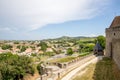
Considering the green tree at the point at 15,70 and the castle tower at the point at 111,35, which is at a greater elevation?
the castle tower at the point at 111,35

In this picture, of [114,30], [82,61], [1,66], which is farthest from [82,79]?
[1,66]

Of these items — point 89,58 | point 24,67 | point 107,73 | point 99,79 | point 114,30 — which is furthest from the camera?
point 24,67

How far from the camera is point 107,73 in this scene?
78.6 feet

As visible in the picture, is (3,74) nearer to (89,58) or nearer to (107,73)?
(89,58)

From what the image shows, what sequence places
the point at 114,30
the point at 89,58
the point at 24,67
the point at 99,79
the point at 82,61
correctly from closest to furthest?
the point at 99,79 → the point at 114,30 → the point at 82,61 → the point at 89,58 → the point at 24,67

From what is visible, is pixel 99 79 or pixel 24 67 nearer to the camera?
pixel 99 79

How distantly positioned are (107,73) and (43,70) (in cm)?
1286

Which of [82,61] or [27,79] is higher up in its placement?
[82,61]

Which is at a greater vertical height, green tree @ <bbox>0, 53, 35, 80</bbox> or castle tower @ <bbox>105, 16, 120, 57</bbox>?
castle tower @ <bbox>105, 16, 120, 57</bbox>

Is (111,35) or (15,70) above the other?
(111,35)

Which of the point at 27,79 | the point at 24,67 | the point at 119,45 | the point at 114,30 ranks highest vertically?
the point at 114,30

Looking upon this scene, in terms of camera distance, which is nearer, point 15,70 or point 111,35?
point 111,35

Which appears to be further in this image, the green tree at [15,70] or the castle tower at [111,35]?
the green tree at [15,70]

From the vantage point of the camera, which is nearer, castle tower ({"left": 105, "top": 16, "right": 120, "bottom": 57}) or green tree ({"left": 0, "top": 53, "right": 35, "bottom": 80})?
castle tower ({"left": 105, "top": 16, "right": 120, "bottom": 57})
